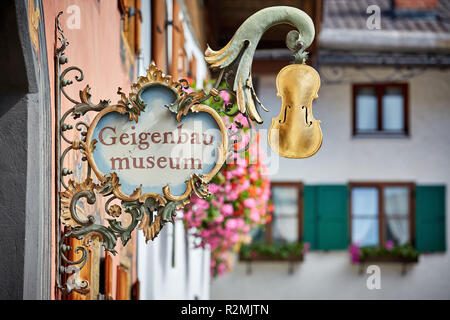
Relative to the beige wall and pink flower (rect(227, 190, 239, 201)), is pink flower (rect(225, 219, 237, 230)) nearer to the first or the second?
pink flower (rect(227, 190, 239, 201))

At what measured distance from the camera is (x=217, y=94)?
288cm

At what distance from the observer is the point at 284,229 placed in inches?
635

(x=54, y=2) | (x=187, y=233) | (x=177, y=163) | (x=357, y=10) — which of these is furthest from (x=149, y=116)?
(x=357, y=10)

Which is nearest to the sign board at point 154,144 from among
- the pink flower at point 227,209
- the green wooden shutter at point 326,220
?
the pink flower at point 227,209

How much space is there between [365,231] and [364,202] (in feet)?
1.66

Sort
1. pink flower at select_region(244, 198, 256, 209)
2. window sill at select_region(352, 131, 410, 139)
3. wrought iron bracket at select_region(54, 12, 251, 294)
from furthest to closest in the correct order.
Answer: window sill at select_region(352, 131, 410, 139)
pink flower at select_region(244, 198, 256, 209)
wrought iron bracket at select_region(54, 12, 251, 294)

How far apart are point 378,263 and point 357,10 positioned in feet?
16.0

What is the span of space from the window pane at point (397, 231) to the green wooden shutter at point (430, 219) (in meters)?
0.26

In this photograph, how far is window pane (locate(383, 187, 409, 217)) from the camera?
16.3m

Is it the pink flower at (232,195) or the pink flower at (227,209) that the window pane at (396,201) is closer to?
the pink flower at (227,209)

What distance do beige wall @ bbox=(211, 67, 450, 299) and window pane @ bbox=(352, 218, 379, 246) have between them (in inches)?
15.3

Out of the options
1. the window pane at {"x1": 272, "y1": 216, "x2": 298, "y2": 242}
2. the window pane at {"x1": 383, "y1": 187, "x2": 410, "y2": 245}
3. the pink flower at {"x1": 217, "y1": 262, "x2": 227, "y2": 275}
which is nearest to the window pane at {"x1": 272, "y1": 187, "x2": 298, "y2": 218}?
the window pane at {"x1": 272, "y1": 216, "x2": 298, "y2": 242}

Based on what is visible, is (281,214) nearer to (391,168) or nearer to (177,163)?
(391,168)

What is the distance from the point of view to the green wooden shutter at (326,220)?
1584 centimetres
